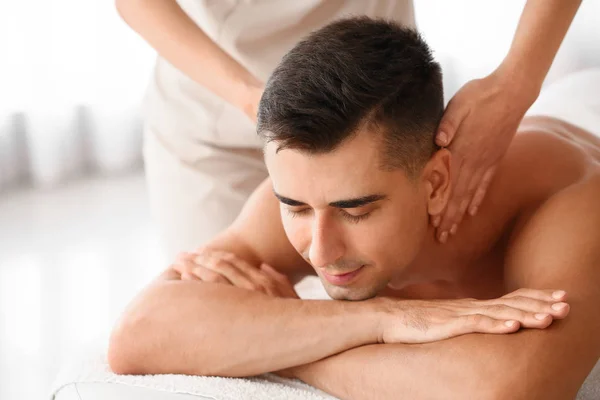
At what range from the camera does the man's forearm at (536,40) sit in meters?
1.75

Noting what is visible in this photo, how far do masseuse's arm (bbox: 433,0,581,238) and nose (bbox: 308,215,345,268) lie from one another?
27cm

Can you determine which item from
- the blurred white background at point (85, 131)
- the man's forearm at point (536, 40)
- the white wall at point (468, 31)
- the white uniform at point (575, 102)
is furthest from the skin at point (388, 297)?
the white wall at point (468, 31)

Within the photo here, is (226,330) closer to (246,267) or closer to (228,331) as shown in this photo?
(228,331)

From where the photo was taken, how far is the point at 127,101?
4.12 meters

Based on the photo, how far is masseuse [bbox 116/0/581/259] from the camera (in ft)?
5.81

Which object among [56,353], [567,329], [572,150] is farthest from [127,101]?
[567,329]

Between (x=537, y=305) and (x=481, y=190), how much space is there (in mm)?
347

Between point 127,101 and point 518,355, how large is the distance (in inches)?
117

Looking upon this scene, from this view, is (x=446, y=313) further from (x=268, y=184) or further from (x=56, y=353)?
(x=56, y=353)

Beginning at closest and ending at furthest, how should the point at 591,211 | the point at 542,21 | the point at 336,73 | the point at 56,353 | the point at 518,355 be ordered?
the point at 518,355
the point at 336,73
the point at 591,211
the point at 542,21
the point at 56,353

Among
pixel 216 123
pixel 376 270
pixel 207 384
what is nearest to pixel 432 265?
pixel 376 270

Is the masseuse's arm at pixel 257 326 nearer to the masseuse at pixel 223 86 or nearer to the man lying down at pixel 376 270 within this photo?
the man lying down at pixel 376 270

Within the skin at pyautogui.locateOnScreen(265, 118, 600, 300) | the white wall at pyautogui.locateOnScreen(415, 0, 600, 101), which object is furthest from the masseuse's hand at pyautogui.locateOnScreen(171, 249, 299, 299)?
the white wall at pyautogui.locateOnScreen(415, 0, 600, 101)

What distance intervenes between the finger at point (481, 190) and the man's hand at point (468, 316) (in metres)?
0.27
